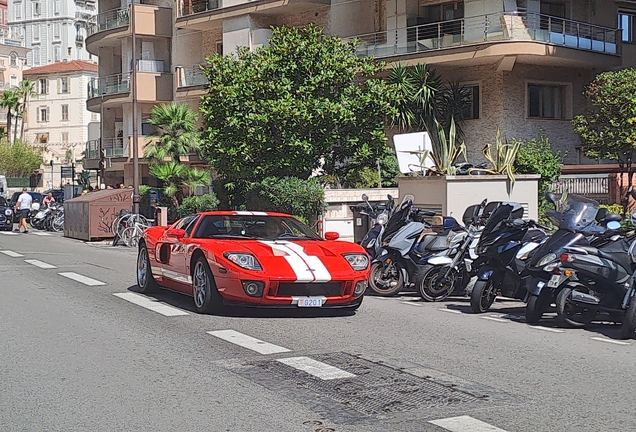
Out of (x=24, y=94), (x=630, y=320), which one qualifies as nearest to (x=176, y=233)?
(x=630, y=320)

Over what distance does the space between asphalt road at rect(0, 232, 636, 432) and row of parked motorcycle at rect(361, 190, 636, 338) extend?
379 mm

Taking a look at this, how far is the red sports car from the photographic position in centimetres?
1160

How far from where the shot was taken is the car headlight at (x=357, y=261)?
12359 mm

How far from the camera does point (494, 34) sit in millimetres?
30453

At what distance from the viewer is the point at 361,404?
23.9 feet

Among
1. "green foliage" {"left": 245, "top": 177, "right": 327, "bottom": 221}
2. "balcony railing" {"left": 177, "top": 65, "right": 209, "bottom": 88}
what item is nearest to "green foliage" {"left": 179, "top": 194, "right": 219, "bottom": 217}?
"green foliage" {"left": 245, "top": 177, "right": 327, "bottom": 221}

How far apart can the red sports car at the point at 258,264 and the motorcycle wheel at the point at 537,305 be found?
2.15m

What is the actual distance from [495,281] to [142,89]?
35821 mm

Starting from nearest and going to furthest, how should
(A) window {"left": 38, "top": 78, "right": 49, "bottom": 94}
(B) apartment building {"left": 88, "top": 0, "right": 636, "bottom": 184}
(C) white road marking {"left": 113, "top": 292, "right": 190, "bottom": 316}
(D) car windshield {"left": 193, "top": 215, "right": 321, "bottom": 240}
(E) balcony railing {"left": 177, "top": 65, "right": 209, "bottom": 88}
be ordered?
(C) white road marking {"left": 113, "top": 292, "right": 190, "bottom": 316}, (D) car windshield {"left": 193, "top": 215, "right": 321, "bottom": 240}, (B) apartment building {"left": 88, "top": 0, "right": 636, "bottom": 184}, (E) balcony railing {"left": 177, "top": 65, "right": 209, "bottom": 88}, (A) window {"left": 38, "top": 78, "right": 49, "bottom": 94}

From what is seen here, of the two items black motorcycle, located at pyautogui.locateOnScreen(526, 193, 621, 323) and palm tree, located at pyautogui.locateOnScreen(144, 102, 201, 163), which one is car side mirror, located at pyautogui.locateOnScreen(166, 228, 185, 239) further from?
palm tree, located at pyautogui.locateOnScreen(144, 102, 201, 163)

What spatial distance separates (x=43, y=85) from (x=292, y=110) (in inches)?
3037

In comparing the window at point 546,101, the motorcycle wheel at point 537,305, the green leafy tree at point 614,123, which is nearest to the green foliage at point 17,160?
the window at point 546,101

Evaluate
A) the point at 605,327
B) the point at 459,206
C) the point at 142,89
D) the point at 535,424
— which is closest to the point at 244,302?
the point at 605,327

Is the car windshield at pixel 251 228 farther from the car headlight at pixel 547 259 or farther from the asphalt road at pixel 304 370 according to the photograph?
the car headlight at pixel 547 259
